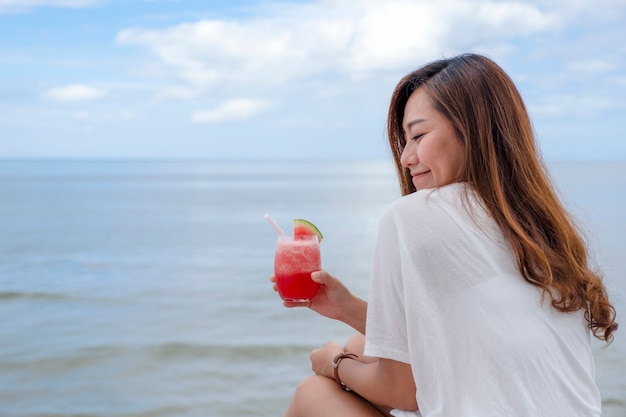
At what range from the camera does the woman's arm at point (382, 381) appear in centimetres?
196

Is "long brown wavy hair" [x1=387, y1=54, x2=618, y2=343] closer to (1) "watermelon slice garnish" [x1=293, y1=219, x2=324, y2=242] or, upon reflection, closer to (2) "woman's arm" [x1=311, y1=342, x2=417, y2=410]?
(2) "woman's arm" [x1=311, y1=342, x2=417, y2=410]

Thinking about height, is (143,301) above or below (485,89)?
below

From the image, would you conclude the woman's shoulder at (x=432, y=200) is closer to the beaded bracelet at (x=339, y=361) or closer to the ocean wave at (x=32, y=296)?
the beaded bracelet at (x=339, y=361)

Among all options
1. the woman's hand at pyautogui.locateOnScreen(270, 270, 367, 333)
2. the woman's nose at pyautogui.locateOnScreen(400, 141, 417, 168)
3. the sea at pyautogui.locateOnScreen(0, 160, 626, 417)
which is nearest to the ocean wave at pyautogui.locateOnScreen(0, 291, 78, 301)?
the sea at pyautogui.locateOnScreen(0, 160, 626, 417)

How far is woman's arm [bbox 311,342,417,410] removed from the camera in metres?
1.96

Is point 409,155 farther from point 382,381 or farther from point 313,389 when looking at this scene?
point 313,389

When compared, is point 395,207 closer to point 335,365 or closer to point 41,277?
point 335,365

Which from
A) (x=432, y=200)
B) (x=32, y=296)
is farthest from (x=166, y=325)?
(x=432, y=200)

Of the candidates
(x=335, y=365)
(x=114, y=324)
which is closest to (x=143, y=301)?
(x=114, y=324)

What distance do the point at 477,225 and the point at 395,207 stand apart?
196mm

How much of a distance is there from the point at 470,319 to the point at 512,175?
16.2 inches

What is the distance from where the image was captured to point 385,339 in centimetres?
191

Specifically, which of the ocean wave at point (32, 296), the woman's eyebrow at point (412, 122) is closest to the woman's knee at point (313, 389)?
the woman's eyebrow at point (412, 122)

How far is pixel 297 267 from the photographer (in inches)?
100
